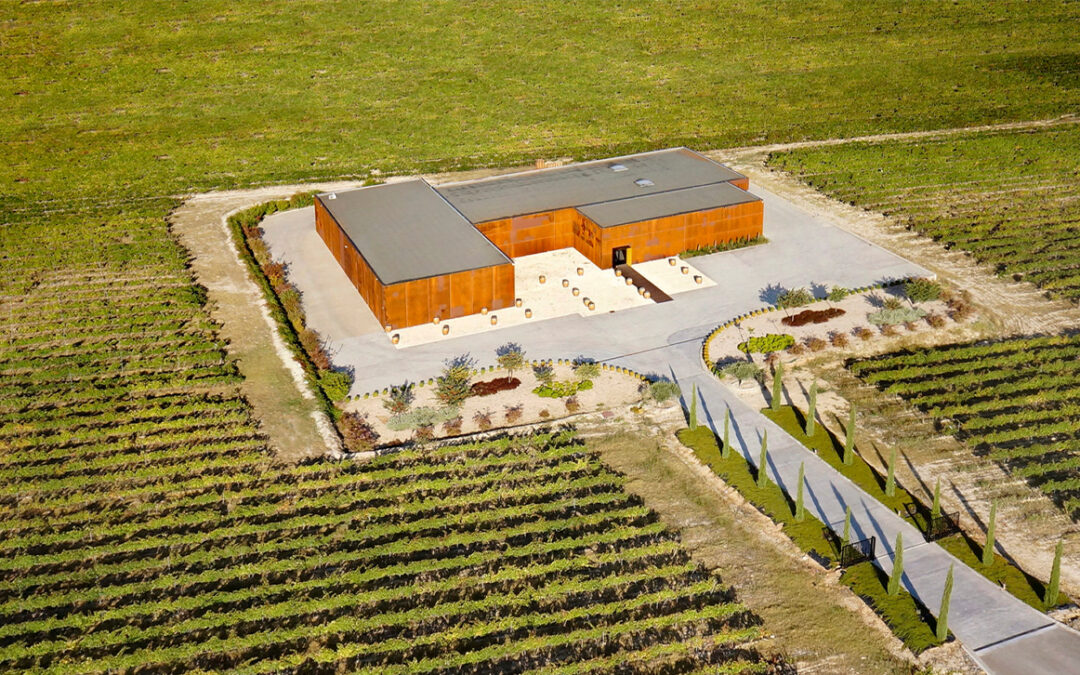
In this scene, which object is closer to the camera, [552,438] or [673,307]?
[552,438]

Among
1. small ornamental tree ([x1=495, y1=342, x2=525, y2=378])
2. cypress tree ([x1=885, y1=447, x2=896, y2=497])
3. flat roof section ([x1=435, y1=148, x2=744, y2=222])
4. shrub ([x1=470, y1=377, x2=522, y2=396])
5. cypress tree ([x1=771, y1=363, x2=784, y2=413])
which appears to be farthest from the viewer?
flat roof section ([x1=435, y1=148, x2=744, y2=222])

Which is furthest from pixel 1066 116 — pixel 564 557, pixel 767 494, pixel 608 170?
pixel 564 557

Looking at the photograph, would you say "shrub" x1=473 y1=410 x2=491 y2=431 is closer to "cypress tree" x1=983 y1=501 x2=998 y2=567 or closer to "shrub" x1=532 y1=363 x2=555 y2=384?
"shrub" x1=532 y1=363 x2=555 y2=384

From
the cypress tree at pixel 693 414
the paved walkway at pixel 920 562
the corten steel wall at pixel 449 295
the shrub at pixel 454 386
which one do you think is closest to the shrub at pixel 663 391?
the paved walkway at pixel 920 562

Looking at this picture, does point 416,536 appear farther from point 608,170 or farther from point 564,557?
point 608,170

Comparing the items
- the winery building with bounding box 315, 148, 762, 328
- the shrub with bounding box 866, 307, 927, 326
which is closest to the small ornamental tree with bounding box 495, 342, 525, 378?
the winery building with bounding box 315, 148, 762, 328
